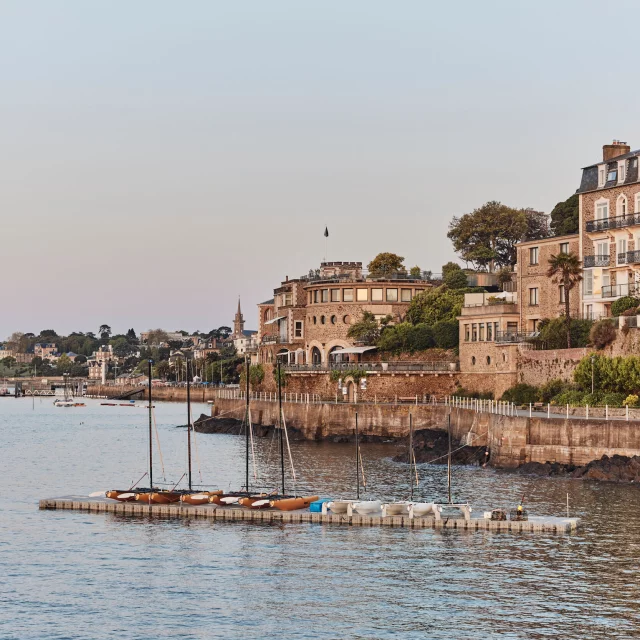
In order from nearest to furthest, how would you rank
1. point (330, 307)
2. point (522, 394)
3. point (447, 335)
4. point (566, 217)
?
point (522, 394), point (447, 335), point (330, 307), point (566, 217)

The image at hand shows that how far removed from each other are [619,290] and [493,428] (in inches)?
636

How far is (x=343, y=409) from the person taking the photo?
9931cm

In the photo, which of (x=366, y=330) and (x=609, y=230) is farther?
(x=366, y=330)

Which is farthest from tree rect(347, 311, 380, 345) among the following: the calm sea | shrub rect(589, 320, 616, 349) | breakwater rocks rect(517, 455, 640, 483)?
breakwater rocks rect(517, 455, 640, 483)

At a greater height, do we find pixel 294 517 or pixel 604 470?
pixel 604 470

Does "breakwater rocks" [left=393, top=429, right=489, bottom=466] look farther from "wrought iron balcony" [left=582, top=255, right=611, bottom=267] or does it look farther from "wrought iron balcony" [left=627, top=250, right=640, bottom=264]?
"wrought iron balcony" [left=627, top=250, right=640, bottom=264]

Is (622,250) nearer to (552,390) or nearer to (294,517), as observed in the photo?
(552,390)

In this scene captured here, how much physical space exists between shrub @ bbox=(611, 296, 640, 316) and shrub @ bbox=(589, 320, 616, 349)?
8.70 feet

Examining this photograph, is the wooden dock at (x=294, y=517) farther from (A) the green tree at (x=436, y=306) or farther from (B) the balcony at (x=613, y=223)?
(A) the green tree at (x=436, y=306)

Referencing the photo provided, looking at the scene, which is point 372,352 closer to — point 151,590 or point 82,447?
point 82,447

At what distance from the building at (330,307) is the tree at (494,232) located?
1444cm

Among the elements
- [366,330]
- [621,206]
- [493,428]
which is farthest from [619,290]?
[366,330]

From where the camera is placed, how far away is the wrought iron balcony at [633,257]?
81.1 m

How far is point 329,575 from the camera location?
43.1 metres
